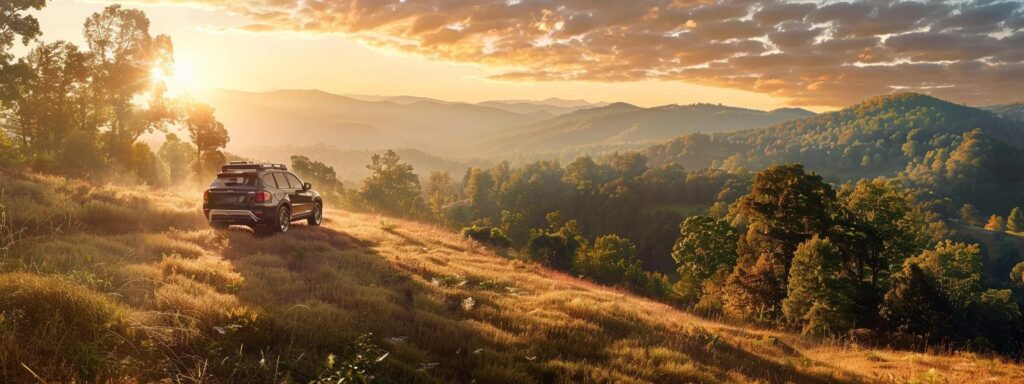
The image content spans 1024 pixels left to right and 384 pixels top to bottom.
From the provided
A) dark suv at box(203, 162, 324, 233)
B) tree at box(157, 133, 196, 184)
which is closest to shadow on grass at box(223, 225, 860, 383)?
dark suv at box(203, 162, 324, 233)

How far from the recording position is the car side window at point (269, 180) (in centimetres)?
1596

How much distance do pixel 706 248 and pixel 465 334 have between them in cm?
4033

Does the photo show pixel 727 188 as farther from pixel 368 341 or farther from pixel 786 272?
pixel 368 341

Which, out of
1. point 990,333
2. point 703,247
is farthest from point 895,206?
point 990,333

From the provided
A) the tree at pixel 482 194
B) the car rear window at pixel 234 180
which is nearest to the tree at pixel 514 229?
the tree at pixel 482 194

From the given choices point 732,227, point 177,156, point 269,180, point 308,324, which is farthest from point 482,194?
point 308,324

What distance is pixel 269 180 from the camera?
16188 mm

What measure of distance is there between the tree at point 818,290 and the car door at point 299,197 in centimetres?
2655

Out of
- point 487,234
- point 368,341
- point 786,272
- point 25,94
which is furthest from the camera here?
point 25,94

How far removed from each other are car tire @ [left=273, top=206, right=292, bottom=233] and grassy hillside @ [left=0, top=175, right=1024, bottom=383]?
0.82m

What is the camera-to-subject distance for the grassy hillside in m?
5.44

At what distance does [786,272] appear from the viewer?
3462cm

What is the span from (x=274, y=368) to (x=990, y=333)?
2398 inches

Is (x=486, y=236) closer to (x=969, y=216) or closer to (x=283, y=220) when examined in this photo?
(x=283, y=220)
